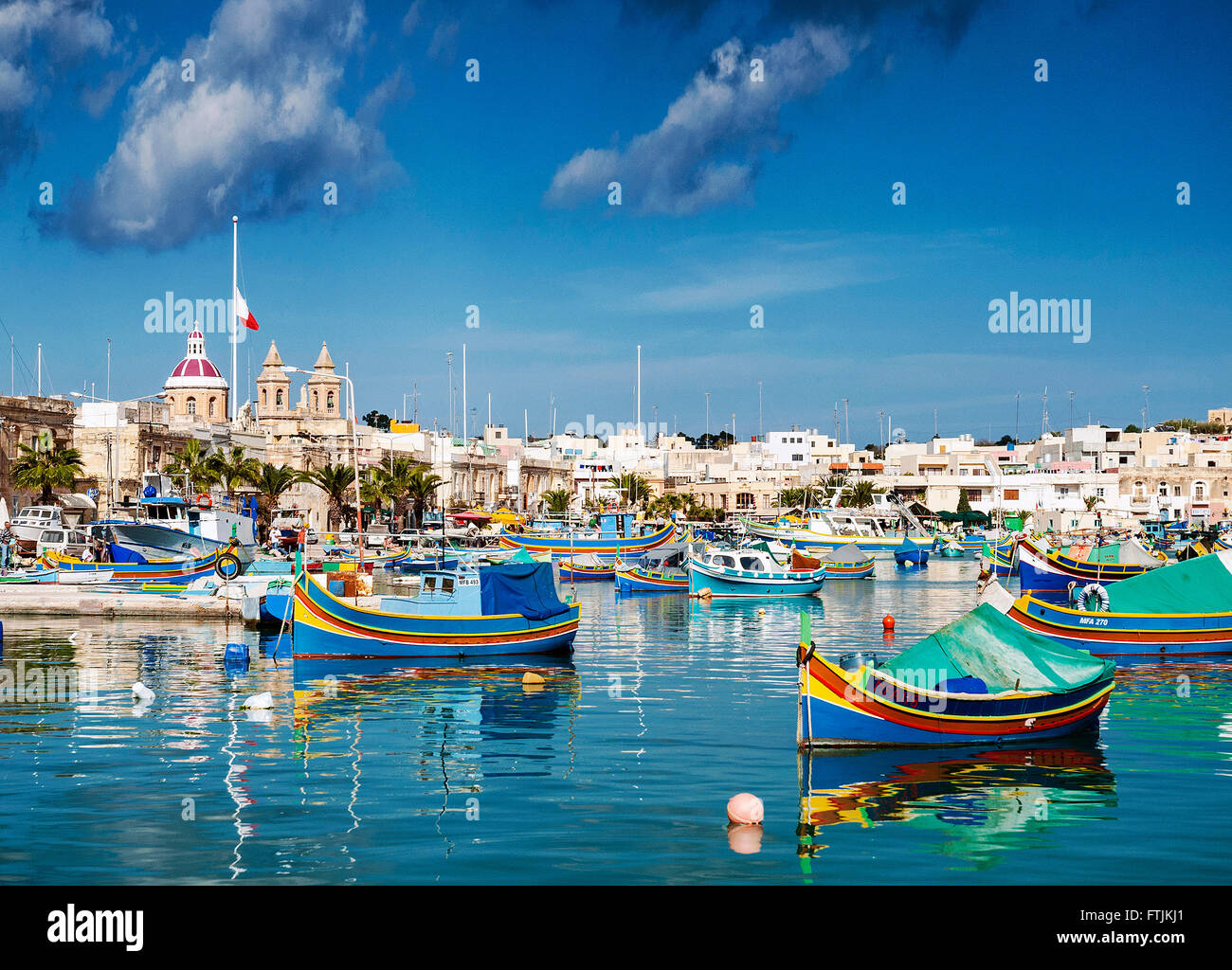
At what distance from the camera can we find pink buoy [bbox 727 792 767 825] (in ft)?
50.4

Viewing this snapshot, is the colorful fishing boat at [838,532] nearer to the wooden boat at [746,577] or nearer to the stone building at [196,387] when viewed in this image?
the wooden boat at [746,577]

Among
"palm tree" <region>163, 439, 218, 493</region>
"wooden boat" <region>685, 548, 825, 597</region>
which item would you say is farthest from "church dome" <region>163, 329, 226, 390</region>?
"wooden boat" <region>685, 548, 825, 597</region>

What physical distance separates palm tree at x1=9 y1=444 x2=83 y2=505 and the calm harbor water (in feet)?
140

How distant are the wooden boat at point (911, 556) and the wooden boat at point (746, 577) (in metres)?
30.3

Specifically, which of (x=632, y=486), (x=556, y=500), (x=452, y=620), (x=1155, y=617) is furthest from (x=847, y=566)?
(x=632, y=486)

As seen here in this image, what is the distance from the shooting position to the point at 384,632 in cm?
2991

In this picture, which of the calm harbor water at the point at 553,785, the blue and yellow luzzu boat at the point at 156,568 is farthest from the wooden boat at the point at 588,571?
the calm harbor water at the point at 553,785

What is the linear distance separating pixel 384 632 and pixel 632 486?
11152 cm

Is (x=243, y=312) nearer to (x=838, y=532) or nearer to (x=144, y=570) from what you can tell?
(x=144, y=570)

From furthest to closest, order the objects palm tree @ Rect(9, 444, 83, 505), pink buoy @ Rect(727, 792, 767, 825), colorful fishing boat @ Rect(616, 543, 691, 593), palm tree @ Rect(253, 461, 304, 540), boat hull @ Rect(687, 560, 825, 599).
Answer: palm tree @ Rect(253, 461, 304, 540) < palm tree @ Rect(9, 444, 83, 505) < colorful fishing boat @ Rect(616, 543, 691, 593) < boat hull @ Rect(687, 560, 825, 599) < pink buoy @ Rect(727, 792, 767, 825)

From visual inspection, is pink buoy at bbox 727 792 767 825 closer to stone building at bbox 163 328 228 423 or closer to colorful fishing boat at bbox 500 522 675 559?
colorful fishing boat at bbox 500 522 675 559

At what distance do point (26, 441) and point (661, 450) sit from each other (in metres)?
102

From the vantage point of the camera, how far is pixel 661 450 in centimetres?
17050

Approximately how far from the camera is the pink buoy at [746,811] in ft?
50.4
